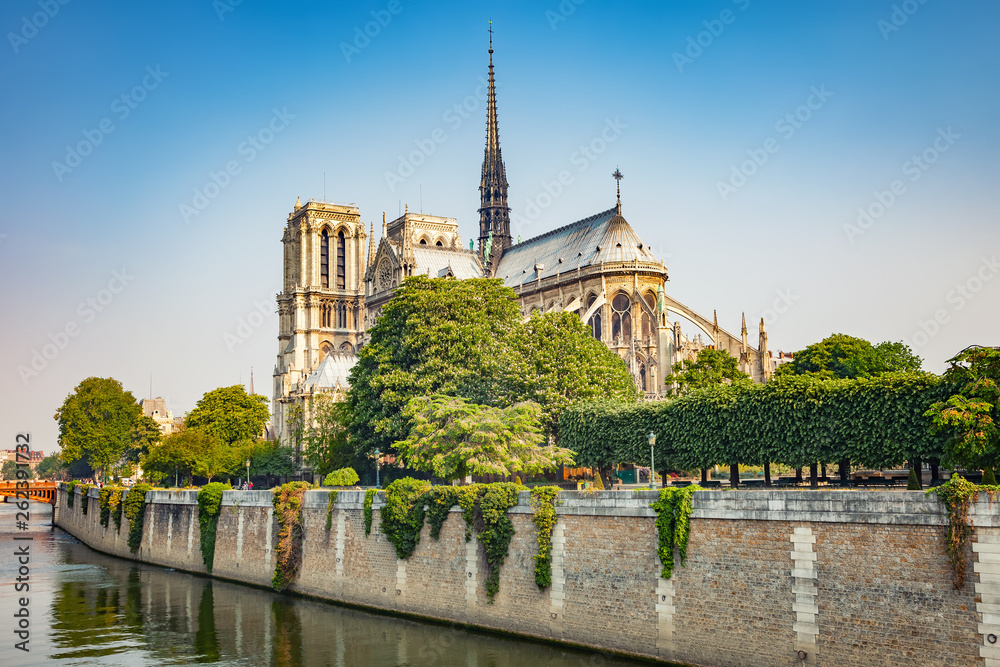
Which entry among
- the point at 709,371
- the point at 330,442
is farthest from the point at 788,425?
the point at 330,442

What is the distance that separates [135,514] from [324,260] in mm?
68990

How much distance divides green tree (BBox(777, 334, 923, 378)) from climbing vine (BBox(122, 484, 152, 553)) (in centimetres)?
3762

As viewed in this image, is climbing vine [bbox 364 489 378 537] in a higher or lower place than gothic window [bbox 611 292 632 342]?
lower

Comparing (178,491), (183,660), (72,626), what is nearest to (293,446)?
(178,491)

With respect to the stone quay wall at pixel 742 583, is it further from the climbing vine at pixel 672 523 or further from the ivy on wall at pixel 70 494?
the ivy on wall at pixel 70 494

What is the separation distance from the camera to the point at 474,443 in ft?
129

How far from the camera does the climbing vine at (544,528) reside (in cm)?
2758

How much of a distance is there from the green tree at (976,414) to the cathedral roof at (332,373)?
67063 mm

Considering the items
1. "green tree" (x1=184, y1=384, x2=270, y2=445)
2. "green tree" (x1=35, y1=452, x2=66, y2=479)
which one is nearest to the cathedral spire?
"green tree" (x1=184, y1=384, x2=270, y2=445)

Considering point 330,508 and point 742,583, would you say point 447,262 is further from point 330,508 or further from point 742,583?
point 742,583

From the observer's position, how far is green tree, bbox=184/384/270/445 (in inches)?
3391

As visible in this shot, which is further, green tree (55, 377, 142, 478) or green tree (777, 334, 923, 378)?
green tree (55, 377, 142, 478)

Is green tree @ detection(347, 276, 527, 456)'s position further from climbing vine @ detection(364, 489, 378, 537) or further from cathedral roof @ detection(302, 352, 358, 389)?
cathedral roof @ detection(302, 352, 358, 389)

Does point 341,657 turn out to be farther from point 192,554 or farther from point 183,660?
point 192,554
